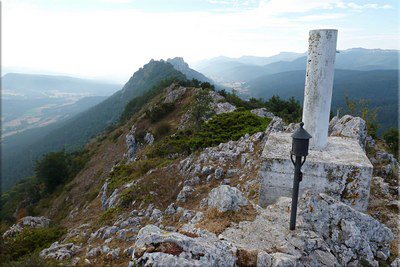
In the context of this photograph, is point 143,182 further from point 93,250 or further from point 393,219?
point 393,219

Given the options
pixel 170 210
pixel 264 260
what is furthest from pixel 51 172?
pixel 264 260

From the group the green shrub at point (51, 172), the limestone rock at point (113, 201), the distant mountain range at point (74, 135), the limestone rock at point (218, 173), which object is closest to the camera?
the limestone rock at point (218, 173)

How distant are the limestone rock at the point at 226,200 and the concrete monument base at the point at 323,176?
4.75ft

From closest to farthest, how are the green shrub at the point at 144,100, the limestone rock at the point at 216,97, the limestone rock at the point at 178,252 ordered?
the limestone rock at the point at 178,252
the limestone rock at the point at 216,97
the green shrub at the point at 144,100

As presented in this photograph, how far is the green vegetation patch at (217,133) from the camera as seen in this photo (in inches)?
731

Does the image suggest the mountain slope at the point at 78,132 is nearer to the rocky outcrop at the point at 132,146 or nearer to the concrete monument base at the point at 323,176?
the rocky outcrop at the point at 132,146

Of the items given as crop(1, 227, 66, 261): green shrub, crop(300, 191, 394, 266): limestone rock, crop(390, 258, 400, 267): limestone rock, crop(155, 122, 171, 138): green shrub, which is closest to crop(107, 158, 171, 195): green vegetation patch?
crop(1, 227, 66, 261): green shrub

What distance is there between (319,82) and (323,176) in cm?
298

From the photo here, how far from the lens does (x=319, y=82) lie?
868 cm

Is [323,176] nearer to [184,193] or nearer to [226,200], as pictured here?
[226,200]

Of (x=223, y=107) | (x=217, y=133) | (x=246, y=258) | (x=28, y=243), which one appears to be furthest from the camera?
(x=223, y=107)

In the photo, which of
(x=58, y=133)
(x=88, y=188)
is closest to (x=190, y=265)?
(x=88, y=188)

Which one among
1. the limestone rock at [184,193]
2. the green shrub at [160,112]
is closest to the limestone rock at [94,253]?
the limestone rock at [184,193]

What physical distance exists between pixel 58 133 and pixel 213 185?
438ft
